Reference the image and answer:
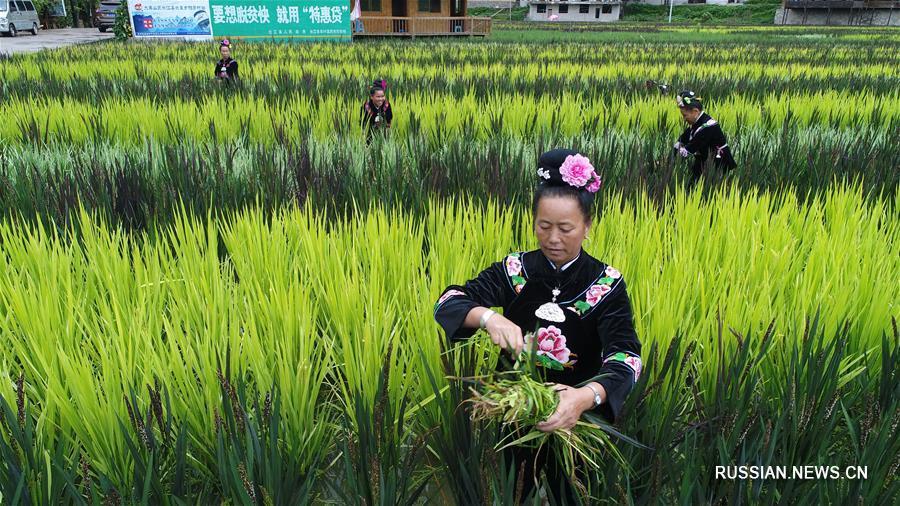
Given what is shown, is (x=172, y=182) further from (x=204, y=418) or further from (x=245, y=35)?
(x=245, y=35)

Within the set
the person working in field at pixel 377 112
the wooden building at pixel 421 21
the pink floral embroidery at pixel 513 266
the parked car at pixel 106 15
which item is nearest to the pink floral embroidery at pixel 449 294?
the pink floral embroidery at pixel 513 266

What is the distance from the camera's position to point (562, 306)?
3.58 ft

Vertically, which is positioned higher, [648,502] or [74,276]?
[74,276]

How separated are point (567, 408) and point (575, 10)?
62.3m

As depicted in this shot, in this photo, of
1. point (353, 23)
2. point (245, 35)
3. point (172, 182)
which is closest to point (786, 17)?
point (353, 23)

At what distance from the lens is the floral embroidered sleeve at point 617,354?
93cm

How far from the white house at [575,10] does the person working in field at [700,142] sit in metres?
55.9

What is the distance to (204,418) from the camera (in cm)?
112

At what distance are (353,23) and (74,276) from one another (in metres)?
20.2

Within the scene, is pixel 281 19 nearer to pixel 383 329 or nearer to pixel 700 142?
pixel 700 142

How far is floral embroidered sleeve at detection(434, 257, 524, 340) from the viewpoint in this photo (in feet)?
3.34

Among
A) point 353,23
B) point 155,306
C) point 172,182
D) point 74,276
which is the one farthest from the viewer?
point 353,23

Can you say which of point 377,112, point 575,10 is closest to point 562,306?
point 377,112

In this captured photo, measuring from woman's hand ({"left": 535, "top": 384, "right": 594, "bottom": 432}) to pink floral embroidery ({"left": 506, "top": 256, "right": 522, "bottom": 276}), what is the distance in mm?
339
